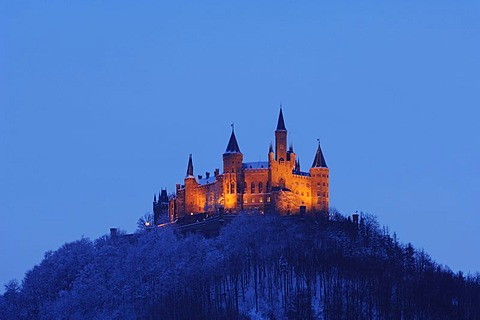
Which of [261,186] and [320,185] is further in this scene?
[320,185]

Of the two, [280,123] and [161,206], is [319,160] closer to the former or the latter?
[280,123]

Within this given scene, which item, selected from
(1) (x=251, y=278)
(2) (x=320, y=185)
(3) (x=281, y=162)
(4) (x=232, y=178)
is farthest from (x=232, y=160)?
(1) (x=251, y=278)

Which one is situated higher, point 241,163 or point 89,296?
point 241,163

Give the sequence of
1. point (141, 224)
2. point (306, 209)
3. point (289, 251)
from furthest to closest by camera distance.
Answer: point (141, 224), point (306, 209), point (289, 251)

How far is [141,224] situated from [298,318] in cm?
5158

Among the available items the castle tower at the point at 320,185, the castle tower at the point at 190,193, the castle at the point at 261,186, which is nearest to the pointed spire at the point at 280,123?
the castle at the point at 261,186

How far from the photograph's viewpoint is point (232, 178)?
163500 millimetres

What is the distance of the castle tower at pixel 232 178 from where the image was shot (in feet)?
534

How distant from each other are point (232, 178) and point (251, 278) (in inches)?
998

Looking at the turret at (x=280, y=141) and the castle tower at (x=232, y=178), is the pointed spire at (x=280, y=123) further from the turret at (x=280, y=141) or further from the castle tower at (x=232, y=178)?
the castle tower at (x=232, y=178)

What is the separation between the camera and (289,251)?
475 ft

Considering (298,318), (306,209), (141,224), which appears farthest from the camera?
(141,224)

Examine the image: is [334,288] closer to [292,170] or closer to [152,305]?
[152,305]

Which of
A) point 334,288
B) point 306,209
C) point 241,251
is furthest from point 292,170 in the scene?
point 334,288
